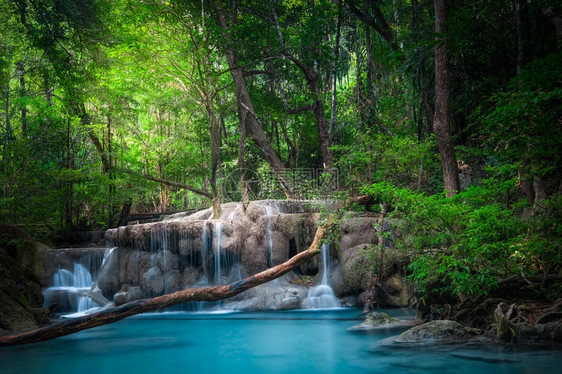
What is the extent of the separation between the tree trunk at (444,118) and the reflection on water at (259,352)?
2.84 m

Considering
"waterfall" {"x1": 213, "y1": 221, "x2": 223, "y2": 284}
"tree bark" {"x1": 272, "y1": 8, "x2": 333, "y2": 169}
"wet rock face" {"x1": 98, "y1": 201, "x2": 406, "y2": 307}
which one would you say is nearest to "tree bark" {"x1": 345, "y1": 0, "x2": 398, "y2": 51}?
"tree bark" {"x1": 272, "y1": 8, "x2": 333, "y2": 169}

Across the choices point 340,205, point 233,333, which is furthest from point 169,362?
point 340,205

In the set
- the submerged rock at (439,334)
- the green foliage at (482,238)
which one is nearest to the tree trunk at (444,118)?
the green foliage at (482,238)

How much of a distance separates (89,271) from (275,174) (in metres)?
6.59

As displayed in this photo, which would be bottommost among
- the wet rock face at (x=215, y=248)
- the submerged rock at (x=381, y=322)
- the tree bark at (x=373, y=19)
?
the submerged rock at (x=381, y=322)

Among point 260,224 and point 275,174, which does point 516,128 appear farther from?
point 275,174

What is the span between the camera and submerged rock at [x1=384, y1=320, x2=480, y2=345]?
5520 mm

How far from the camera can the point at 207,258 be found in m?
11.2

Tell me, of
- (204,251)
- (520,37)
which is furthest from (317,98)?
(520,37)

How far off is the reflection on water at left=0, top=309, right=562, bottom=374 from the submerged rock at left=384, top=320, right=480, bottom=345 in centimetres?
21

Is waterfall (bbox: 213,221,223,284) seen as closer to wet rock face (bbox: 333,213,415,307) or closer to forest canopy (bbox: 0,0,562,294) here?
forest canopy (bbox: 0,0,562,294)

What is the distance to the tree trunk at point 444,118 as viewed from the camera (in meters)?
7.02

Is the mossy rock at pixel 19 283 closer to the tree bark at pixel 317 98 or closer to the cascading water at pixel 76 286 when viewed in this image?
the cascading water at pixel 76 286

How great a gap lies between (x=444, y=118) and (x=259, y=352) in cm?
513
